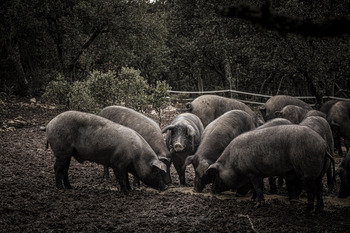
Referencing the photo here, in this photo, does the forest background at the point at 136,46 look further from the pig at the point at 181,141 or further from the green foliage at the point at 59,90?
the pig at the point at 181,141

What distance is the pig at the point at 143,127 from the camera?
316 inches

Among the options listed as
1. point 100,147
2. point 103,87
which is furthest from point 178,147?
point 103,87

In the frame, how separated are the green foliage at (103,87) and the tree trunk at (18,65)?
9.05m

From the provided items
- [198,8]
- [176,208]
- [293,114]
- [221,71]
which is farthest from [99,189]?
[221,71]

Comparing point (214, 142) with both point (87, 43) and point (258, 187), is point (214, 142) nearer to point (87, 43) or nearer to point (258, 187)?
point (258, 187)

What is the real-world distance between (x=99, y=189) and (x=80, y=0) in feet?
48.3

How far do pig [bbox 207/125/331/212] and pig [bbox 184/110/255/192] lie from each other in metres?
0.29

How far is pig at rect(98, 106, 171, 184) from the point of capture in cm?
803

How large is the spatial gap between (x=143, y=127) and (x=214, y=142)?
1.70 meters

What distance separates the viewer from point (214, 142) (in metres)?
7.68

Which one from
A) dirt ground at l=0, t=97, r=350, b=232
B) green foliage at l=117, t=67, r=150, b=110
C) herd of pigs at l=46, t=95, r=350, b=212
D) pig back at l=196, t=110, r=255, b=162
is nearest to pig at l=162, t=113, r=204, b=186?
herd of pigs at l=46, t=95, r=350, b=212

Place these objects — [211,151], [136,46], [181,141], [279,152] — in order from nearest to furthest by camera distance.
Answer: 1. [279,152]
2. [211,151]
3. [181,141]
4. [136,46]

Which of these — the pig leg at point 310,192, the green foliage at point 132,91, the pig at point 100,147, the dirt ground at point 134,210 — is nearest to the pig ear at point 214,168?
the dirt ground at point 134,210

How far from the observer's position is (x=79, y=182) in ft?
Answer: 25.7
